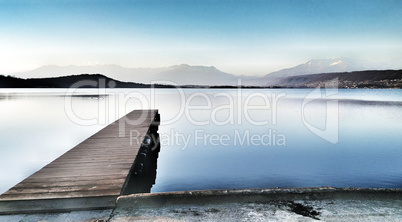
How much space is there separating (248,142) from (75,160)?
9453 mm

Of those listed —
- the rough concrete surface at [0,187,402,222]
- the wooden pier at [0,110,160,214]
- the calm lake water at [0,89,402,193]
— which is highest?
the wooden pier at [0,110,160,214]

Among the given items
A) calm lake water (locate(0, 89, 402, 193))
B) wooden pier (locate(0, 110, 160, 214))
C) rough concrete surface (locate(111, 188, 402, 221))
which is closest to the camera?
rough concrete surface (locate(111, 188, 402, 221))

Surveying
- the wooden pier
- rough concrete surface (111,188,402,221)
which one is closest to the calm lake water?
the wooden pier

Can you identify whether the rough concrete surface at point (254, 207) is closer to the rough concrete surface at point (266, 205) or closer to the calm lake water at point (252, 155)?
the rough concrete surface at point (266, 205)

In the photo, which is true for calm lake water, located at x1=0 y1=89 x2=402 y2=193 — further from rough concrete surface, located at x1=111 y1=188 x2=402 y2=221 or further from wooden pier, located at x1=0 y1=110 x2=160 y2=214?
rough concrete surface, located at x1=111 y1=188 x2=402 y2=221

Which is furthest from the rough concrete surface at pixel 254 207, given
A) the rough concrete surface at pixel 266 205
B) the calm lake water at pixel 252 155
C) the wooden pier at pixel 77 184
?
the calm lake water at pixel 252 155

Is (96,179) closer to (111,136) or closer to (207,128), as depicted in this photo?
(111,136)

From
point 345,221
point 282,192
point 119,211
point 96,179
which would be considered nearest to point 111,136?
point 96,179

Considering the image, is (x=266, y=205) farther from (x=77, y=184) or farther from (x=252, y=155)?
(x=252, y=155)

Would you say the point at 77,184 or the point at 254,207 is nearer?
the point at 254,207

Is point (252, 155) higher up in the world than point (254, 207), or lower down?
lower down

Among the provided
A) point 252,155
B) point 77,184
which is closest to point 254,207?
point 77,184

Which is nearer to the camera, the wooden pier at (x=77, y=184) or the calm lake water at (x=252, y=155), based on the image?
the wooden pier at (x=77, y=184)

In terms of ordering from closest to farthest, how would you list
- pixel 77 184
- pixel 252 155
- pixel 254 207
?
pixel 254 207, pixel 77 184, pixel 252 155
